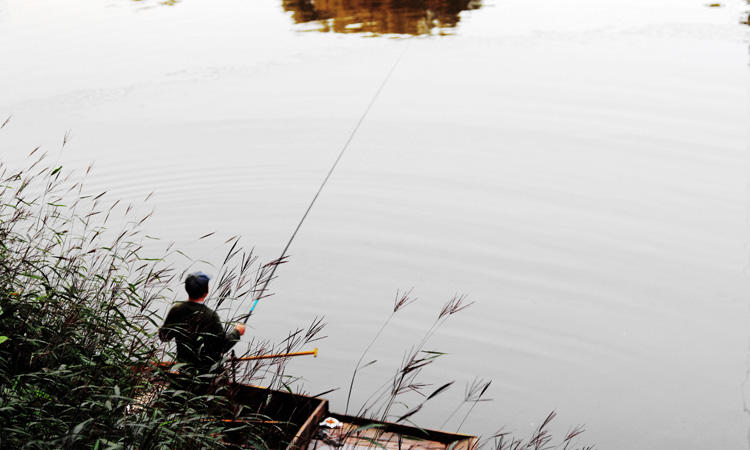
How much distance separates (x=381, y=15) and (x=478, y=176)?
11.9m

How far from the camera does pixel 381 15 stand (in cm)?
2120

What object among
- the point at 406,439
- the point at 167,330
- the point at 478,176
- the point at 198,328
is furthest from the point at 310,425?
the point at 478,176

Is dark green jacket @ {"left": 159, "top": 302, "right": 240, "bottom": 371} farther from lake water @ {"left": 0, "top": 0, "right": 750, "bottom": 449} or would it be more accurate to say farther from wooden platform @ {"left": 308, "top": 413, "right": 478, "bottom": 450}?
lake water @ {"left": 0, "top": 0, "right": 750, "bottom": 449}

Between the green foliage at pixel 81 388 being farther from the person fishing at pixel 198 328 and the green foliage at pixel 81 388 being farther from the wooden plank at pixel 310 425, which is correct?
the wooden plank at pixel 310 425

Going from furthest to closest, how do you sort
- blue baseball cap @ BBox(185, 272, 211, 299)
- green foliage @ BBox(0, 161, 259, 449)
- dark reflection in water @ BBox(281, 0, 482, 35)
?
dark reflection in water @ BBox(281, 0, 482, 35) → blue baseball cap @ BBox(185, 272, 211, 299) → green foliage @ BBox(0, 161, 259, 449)

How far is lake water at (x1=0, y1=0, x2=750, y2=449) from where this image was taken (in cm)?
680

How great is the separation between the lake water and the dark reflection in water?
24 centimetres

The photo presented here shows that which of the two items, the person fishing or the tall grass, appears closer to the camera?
the tall grass

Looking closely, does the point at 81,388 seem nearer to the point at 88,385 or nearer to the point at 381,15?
the point at 88,385

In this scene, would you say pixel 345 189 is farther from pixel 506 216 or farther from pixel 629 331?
pixel 629 331

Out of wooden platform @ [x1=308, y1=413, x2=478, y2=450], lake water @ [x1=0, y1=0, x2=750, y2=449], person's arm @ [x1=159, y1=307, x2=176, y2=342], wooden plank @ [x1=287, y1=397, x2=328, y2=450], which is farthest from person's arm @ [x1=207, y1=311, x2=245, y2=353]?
lake water @ [x1=0, y1=0, x2=750, y2=449]

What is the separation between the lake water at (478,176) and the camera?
6796 millimetres

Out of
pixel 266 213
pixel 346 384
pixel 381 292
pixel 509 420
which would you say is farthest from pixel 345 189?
pixel 509 420

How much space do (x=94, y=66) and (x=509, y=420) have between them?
14.5 meters
